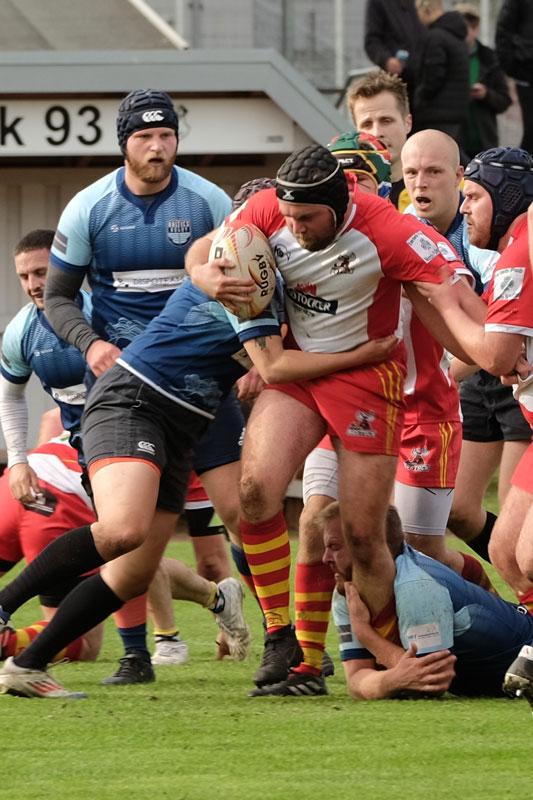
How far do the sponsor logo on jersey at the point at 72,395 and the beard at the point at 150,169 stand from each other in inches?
43.3

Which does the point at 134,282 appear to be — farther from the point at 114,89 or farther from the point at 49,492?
the point at 114,89

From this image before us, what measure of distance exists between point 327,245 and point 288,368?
431 mm

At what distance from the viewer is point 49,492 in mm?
7840

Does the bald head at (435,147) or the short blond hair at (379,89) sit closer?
the bald head at (435,147)

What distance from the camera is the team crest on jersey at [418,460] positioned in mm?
7203

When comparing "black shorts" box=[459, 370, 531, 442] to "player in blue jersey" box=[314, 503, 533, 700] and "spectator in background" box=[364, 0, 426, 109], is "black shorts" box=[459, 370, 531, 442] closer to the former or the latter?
"player in blue jersey" box=[314, 503, 533, 700]

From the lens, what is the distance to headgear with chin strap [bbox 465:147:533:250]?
20.2 feet

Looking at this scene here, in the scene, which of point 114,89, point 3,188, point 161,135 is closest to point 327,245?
point 161,135

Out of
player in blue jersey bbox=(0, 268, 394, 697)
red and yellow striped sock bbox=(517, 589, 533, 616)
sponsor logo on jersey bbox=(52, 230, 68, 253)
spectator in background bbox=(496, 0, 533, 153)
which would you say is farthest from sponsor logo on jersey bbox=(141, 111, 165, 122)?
spectator in background bbox=(496, 0, 533, 153)

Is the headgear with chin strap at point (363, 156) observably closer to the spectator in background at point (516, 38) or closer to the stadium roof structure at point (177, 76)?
the stadium roof structure at point (177, 76)

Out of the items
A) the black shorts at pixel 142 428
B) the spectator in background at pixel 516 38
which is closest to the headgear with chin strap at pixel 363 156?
the black shorts at pixel 142 428

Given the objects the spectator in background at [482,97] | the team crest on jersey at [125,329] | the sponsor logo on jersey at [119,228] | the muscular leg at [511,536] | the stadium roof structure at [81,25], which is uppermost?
the stadium roof structure at [81,25]

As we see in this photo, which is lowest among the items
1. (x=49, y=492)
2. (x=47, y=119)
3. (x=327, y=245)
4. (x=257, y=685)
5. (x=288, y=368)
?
(x=257, y=685)

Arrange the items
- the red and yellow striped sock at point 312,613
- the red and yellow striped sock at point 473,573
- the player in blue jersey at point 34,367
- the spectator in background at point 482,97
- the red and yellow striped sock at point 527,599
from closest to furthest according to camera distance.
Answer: the red and yellow striped sock at point 527,599 < the red and yellow striped sock at point 312,613 < the red and yellow striped sock at point 473,573 < the player in blue jersey at point 34,367 < the spectator in background at point 482,97
